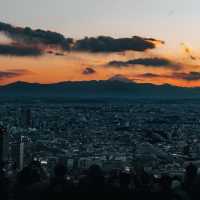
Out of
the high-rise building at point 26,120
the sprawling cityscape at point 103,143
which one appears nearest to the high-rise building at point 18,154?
the sprawling cityscape at point 103,143

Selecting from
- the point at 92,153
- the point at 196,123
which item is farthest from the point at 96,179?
the point at 196,123

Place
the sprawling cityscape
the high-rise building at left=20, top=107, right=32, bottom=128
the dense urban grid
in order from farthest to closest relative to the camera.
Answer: the high-rise building at left=20, top=107, right=32, bottom=128, the sprawling cityscape, the dense urban grid

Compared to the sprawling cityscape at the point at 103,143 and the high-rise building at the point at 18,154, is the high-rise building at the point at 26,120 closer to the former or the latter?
the sprawling cityscape at the point at 103,143

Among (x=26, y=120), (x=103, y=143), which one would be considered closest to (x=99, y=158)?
(x=103, y=143)

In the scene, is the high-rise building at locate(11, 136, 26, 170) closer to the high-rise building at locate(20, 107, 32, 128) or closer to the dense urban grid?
the dense urban grid

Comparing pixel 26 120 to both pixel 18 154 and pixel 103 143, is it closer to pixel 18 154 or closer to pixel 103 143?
pixel 103 143

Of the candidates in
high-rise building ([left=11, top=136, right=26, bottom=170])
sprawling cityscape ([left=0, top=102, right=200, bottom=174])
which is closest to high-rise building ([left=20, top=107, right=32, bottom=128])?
sprawling cityscape ([left=0, top=102, right=200, bottom=174])

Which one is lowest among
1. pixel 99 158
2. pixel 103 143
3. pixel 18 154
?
pixel 103 143

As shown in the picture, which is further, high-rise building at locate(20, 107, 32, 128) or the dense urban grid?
high-rise building at locate(20, 107, 32, 128)

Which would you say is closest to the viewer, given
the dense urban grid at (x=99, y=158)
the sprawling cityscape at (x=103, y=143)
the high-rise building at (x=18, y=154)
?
the dense urban grid at (x=99, y=158)

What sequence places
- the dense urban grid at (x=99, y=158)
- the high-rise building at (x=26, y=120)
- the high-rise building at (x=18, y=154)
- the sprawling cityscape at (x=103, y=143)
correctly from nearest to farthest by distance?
the dense urban grid at (x=99, y=158), the high-rise building at (x=18, y=154), the sprawling cityscape at (x=103, y=143), the high-rise building at (x=26, y=120)

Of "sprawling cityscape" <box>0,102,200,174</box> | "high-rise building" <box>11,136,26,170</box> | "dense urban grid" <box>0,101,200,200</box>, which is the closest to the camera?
"dense urban grid" <box>0,101,200,200</box>
